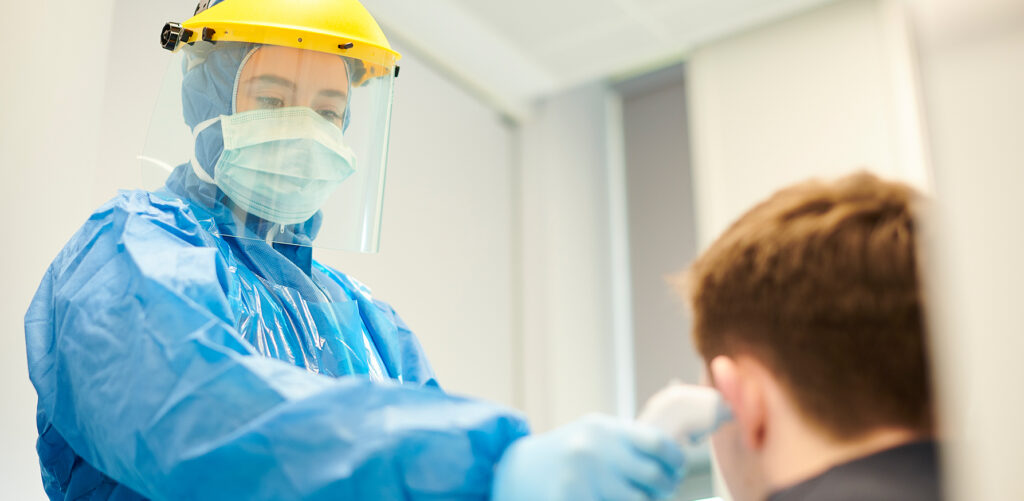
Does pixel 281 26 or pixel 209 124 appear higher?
pixel 281 26

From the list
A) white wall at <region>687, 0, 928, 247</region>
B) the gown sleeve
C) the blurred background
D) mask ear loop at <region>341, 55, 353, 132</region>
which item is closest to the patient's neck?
the gown sleeve

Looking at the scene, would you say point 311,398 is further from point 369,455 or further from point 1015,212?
point 1015,212

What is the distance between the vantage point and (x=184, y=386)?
31.6 inches

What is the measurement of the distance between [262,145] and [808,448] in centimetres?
96

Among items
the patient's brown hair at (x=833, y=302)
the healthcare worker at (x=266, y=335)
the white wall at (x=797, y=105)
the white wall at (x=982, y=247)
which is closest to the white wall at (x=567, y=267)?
the white wall at (x=797, y=105)

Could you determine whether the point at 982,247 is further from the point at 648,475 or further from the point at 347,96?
the point at 347,96

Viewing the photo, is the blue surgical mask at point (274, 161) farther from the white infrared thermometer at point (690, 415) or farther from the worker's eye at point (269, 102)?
the white infrared thermometer at point (690, 415)

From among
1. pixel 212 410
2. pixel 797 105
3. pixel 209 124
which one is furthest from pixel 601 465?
pixel 797 105

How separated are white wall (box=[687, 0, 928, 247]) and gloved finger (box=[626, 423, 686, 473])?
2462 mm

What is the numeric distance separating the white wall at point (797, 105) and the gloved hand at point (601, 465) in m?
2.47

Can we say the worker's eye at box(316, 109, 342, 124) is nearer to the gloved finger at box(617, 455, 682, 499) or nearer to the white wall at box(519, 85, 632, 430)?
the gloved finger at box(617, 455, 682, 499)

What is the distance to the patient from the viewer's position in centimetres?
62

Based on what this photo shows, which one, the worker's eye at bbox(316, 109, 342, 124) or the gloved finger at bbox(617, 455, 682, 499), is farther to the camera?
the worker's eye at bbox(316, 109, 342, 124)

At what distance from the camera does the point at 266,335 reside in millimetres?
1126
